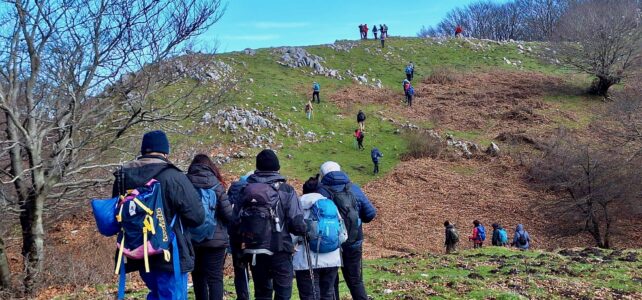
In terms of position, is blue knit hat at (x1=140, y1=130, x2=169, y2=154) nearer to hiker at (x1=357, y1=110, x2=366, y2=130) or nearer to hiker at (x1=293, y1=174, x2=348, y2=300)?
hiker at (x1=293, y1=174, x2=348, y2=300)

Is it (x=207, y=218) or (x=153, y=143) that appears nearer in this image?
(x=153, y=143)

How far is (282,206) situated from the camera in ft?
17.3

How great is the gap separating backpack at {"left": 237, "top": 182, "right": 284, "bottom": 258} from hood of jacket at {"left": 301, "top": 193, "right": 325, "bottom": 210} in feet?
1.77

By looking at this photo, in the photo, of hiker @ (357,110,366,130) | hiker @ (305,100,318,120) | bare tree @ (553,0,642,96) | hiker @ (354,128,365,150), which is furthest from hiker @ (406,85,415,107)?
bare tree @ (553,0,642,96)

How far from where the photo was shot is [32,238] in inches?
406

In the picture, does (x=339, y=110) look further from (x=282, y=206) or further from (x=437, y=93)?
(x=282, y=206)

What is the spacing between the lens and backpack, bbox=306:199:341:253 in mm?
5535

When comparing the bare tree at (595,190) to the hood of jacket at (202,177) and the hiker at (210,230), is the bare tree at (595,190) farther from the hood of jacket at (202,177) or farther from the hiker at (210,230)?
the hood of jacket at (202,177)

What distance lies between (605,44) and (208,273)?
37.0 meters

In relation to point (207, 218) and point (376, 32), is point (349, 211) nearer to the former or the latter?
point (207, 218)

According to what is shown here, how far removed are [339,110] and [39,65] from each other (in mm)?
24562

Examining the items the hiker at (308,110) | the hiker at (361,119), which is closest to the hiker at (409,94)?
the hiker at (361,119)

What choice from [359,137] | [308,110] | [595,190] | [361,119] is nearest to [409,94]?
[361,119]

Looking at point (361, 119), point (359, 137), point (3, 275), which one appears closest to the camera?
point (3, 275)
